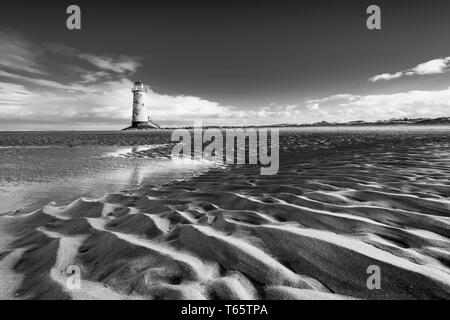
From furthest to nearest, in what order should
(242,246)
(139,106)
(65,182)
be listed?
(139,106), (65,182), (242,246)

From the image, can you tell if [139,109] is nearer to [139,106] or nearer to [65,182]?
[139,106]

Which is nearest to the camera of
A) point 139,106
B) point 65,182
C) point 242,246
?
point 242,246

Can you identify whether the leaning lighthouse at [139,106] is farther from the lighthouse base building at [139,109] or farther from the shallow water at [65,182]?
the shallow water at [65,182]

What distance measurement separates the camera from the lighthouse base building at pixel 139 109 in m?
66.3

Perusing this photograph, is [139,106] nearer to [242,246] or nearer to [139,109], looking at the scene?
[139,109]

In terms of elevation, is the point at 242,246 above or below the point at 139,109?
below

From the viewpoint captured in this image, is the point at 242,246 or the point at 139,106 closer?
the point at 242,246

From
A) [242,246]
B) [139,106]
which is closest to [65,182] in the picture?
[242,246]

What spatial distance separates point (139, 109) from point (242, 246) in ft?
234

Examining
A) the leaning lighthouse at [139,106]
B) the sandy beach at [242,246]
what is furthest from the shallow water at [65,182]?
the leaning lighthouse at [139,106]

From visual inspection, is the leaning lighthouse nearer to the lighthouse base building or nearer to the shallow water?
the lighthouse base building

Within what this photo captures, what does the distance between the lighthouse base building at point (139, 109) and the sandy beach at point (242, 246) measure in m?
66.9

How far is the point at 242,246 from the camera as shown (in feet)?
8.04

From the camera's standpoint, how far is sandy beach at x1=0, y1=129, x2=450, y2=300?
1.93 m
